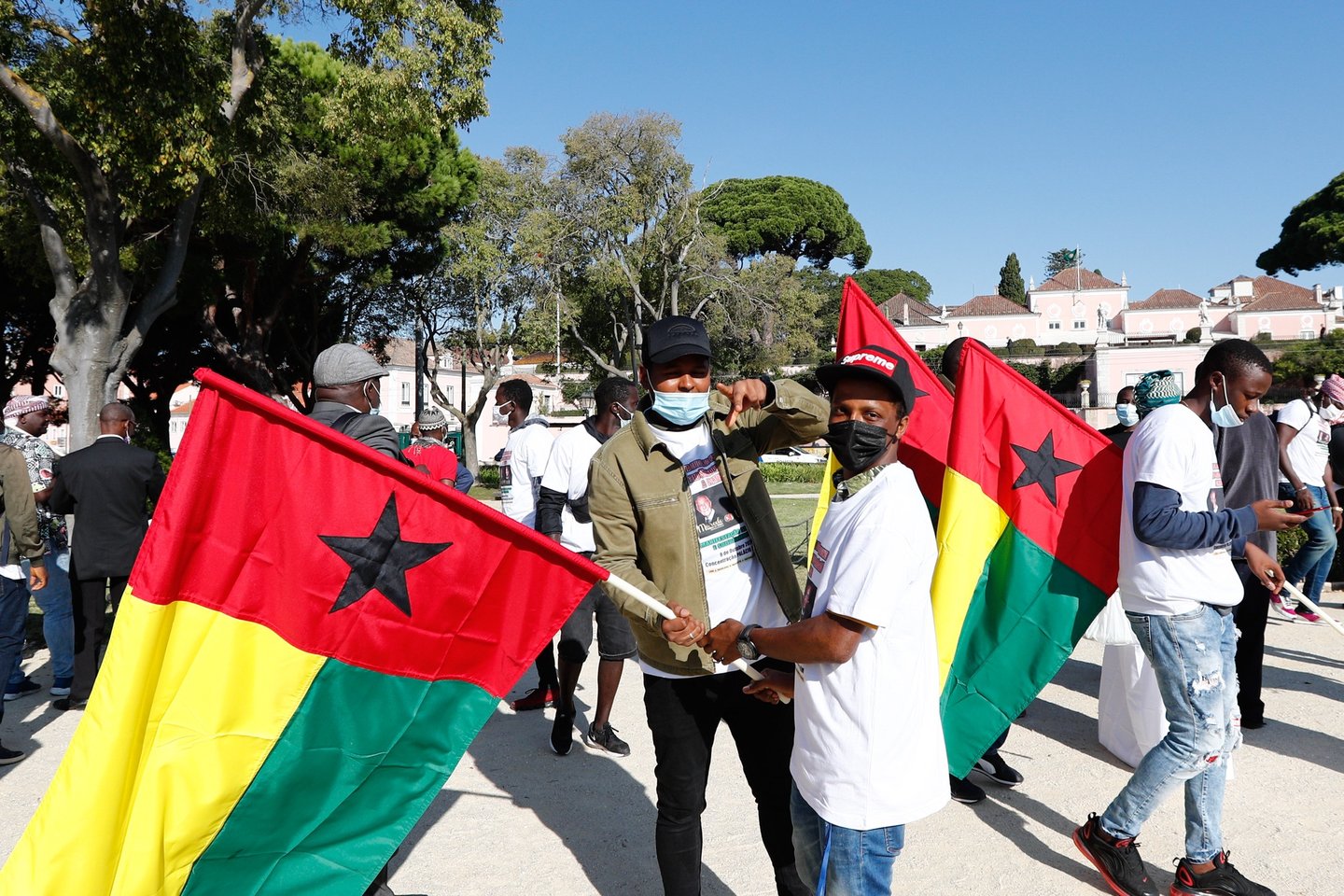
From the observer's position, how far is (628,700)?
6.32m

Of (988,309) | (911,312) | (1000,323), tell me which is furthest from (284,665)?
(988,309)

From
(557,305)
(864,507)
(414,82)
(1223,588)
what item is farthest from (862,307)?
(557,305)

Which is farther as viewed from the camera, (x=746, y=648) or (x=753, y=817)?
(x=753, y=817)

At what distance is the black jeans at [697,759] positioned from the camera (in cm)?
307

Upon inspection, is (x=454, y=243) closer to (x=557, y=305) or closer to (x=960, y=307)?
(x=557, y=305)

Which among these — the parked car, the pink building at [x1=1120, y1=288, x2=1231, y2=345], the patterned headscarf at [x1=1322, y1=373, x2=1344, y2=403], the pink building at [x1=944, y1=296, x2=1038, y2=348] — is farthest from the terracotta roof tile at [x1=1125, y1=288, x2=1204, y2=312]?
the patterned headscarf at [x1=1322, y1=373, x2=1344, y2=403]

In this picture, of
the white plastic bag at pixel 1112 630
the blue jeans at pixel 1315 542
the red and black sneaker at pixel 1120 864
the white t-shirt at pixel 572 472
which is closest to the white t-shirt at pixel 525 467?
the white t-shirt at pixel 572 472

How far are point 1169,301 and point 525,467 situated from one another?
3866 inches

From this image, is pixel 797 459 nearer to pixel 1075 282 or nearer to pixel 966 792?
pixel 966 792

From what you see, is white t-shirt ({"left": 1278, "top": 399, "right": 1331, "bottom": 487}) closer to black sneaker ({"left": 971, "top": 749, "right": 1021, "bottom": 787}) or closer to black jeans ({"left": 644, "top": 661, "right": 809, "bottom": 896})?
black sneaker ({"left": 971, "top": 749, "right": 1021, "bottom": 787})

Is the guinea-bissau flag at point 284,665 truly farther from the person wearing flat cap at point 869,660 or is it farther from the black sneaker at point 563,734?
the black sneaker at point 563,734

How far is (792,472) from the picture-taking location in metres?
30.8

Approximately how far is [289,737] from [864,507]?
5.74 ft

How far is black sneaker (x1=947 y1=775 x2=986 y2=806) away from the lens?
4527 mm
